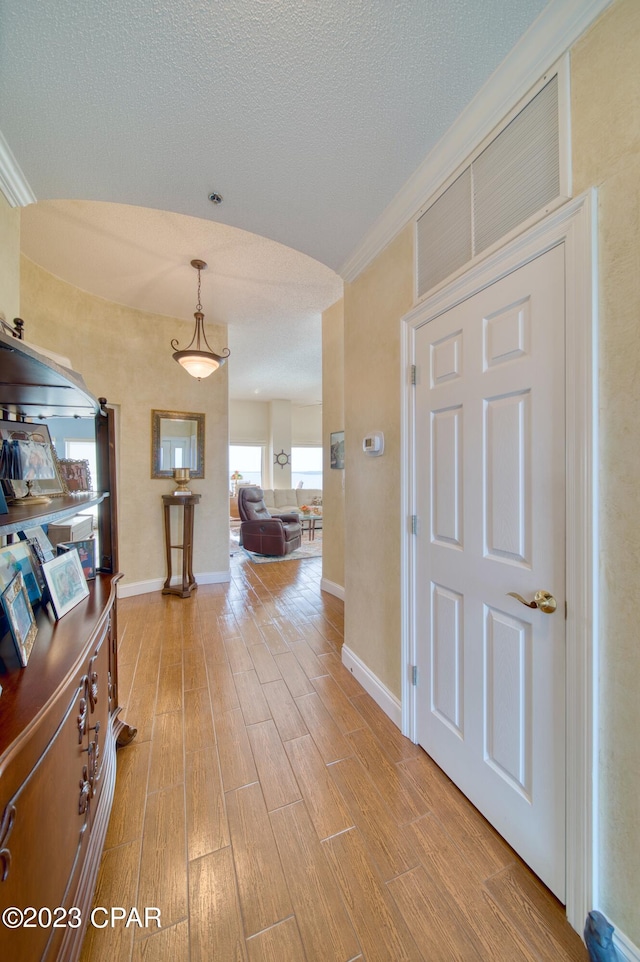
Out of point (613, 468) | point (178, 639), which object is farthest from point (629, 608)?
point (178, 639)

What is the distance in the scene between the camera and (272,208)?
179cm

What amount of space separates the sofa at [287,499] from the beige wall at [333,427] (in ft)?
14.9

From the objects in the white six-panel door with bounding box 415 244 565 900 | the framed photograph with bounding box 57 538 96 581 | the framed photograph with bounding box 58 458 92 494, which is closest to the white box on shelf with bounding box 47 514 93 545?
the framed photograph with bounding box 57 538 96 581

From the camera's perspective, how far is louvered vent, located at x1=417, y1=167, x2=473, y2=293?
1419 mm

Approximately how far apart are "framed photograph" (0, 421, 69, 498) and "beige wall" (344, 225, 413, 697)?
1530 mm

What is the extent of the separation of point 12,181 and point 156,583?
3552 millimetres

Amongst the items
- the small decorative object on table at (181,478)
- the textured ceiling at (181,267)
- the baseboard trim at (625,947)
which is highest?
the textured ceiling at (181,267)

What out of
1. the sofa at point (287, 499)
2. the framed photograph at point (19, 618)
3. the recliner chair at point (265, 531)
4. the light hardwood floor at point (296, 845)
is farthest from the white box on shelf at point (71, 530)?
the sofa at point (287, 499)

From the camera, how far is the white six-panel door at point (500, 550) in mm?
1099

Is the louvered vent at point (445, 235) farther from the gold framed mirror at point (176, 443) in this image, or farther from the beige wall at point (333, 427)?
the gold framed mirror at point (176, 443)

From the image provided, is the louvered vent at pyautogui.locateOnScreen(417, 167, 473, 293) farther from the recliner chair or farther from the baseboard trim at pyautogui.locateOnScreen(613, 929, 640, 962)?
the recliner chair

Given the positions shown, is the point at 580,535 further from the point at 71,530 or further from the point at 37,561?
the point at 71,530

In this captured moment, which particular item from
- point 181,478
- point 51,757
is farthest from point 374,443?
point 181,478

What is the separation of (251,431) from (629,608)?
9.24 metres
